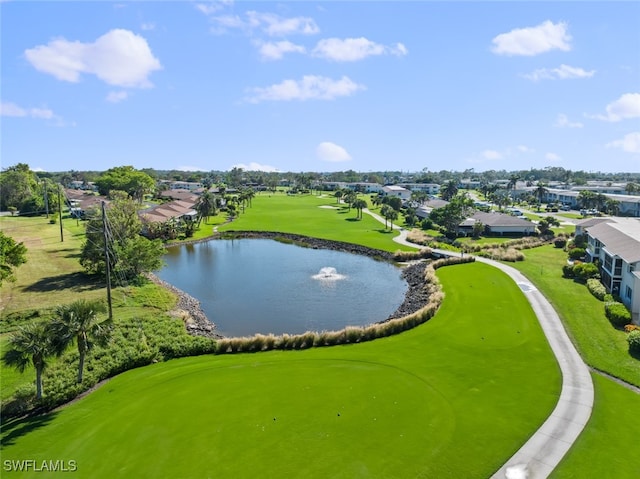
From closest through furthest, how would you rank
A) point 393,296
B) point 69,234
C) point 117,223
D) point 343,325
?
1. point 343,325
2. point 393,296
3. point 117,223
4. point 69,234

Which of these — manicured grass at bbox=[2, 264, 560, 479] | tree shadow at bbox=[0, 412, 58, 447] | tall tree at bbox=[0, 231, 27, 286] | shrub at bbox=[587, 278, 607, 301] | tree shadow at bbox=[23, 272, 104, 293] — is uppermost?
tall tree at bbox=[0, 231, 27, 286]

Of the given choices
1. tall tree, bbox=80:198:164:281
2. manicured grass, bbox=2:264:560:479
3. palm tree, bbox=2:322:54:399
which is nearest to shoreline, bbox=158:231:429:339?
tall tree, bbox=80:198:164:281

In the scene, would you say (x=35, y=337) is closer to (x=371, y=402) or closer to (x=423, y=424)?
(x=371, y=402)

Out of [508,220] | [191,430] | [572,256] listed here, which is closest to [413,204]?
[508,220]

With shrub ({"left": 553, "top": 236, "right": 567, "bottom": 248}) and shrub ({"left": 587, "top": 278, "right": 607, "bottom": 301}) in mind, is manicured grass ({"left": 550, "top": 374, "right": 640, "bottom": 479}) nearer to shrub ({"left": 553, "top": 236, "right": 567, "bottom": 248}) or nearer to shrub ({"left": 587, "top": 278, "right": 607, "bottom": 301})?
shrub ({"left": 587, "top": 278, "right": 607, "bottom": 301})

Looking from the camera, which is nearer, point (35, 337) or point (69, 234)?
point (35, 337)

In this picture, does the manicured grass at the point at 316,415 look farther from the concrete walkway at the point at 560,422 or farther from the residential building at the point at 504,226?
the residential building at the point at 504,226

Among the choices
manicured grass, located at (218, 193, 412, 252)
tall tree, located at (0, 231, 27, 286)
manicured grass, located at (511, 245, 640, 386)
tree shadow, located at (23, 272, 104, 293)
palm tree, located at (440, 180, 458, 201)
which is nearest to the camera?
manicured grass, located at (511, 245, 640, 386)

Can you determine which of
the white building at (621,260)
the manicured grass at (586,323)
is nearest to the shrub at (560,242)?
the manicured grass at (586,323)
